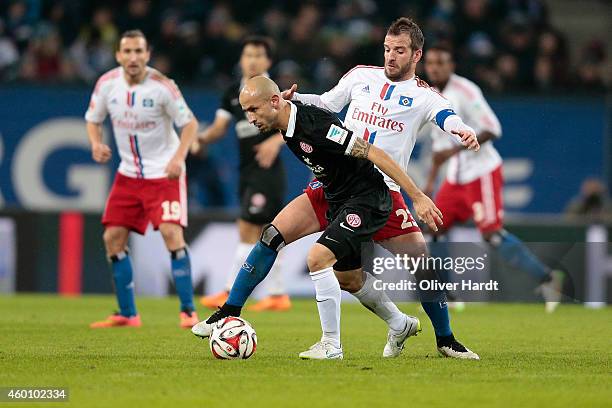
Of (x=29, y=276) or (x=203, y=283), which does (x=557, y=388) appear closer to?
(x=203, y=283)

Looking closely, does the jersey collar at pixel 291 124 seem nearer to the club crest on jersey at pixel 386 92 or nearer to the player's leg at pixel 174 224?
the club crest on jersey at pixel 386 92

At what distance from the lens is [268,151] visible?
12055 millimetres

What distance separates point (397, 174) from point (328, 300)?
92 cm

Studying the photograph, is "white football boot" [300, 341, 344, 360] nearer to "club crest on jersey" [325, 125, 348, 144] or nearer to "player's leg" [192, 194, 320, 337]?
"player's leg" [192, 194, 320, 337]

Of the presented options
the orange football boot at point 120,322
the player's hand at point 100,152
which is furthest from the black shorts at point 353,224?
the orange football boot at point 120,322

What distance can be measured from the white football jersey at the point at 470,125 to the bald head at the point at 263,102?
4.85 meters

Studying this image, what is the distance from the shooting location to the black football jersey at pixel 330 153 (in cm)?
733

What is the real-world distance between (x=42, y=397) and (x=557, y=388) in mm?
2706

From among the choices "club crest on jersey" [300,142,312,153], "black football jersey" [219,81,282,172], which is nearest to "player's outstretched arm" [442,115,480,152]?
"club crest on jersey" [300,142,312,153]

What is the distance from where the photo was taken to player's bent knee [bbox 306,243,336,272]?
7.46m

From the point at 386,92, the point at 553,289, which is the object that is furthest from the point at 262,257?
the point at 553,289

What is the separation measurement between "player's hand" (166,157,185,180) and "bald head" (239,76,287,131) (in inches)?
102

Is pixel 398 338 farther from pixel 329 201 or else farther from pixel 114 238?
pixel 114 238

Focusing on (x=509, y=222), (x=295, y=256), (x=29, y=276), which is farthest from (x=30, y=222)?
(x=509, y=222)
